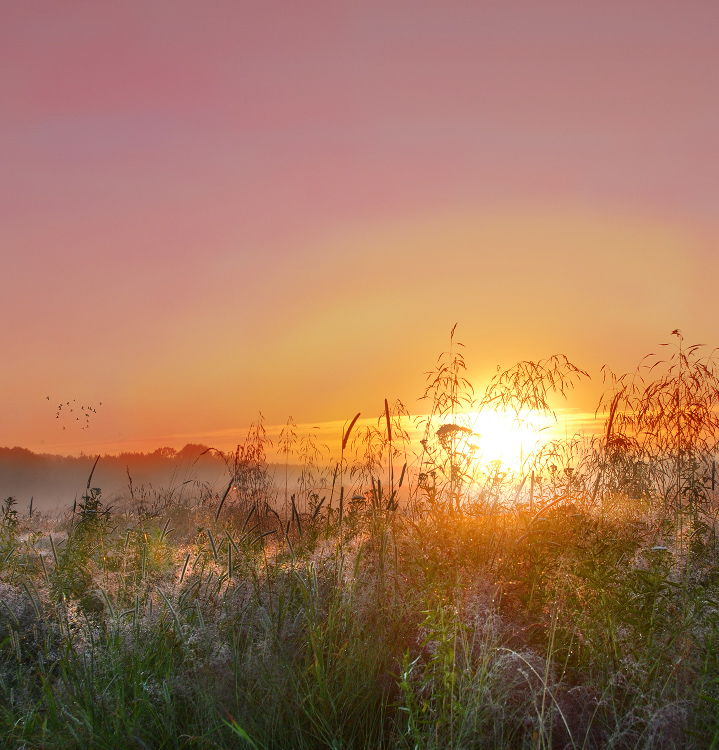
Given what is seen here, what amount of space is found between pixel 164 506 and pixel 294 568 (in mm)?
7233

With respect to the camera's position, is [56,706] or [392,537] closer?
[56,706]

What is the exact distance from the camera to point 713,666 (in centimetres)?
272

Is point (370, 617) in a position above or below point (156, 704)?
above

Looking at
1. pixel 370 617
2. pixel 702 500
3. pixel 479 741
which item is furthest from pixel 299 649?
pixel 702 500

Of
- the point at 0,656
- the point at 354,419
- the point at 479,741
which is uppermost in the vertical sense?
the point at 354,419

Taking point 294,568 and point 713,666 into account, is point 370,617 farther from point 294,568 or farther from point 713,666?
point 713,666

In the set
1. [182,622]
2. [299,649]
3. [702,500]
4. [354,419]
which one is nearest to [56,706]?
[182,622]

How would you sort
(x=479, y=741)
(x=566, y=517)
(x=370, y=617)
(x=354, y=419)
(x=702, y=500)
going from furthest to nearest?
(x=702, y=500) < (x=354, y=419) < (x=566, y=517) < (x=370, y=617) < (x=479, y=741)

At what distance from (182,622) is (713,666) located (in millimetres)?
2698

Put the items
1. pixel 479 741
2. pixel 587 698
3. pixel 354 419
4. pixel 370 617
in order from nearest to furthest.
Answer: pixel 479 741 → pixel 587 698 → pixel 370 617 → pixel 354 419

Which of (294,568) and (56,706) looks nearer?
(56,706)

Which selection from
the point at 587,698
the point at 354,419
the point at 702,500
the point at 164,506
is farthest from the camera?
the point at 164,506

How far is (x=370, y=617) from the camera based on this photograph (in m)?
3.59

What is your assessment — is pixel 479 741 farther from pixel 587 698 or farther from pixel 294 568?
pixel 294 568
